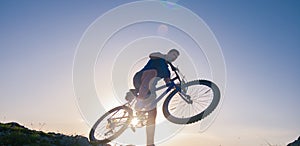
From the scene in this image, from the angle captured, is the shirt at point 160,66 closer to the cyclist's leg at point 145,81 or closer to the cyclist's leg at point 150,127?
the cyclist's leg at point 145,81

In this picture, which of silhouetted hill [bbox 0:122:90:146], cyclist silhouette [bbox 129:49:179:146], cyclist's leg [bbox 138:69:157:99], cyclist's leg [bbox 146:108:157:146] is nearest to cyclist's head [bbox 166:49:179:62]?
cyclist silhouette [bbox 129:49:179:146]

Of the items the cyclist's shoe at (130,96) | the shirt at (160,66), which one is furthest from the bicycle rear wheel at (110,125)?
the shirt at (160,66)

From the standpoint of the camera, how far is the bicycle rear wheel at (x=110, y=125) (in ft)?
34.3

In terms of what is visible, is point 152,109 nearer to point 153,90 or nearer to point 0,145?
point 153,90

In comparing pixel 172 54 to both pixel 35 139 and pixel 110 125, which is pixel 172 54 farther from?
pixel 35 139

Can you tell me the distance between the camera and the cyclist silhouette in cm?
974

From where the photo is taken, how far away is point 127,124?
1039cm

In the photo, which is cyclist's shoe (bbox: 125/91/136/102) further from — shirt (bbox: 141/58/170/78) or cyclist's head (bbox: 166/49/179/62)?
cyclist's head (bbox: 166/49/179/62)

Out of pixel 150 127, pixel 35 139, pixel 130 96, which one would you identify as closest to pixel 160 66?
pixel 130 96

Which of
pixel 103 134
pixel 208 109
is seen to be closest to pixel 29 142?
pixel 103 134

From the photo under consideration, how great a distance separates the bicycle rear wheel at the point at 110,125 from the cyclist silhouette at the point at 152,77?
2.61 ft

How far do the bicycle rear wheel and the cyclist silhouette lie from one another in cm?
79

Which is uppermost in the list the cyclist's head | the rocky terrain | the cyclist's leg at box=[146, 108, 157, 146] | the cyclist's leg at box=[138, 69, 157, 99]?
the cyclist's head

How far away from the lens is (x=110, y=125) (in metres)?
11.0
